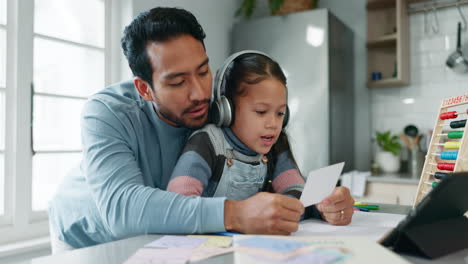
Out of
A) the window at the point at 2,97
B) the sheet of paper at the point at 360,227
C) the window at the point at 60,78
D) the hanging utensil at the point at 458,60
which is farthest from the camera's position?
the hanging utensil at the point at 458,60

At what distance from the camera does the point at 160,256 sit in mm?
621

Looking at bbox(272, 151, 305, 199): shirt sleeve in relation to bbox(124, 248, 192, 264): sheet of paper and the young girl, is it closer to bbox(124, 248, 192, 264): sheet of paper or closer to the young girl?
the young girl

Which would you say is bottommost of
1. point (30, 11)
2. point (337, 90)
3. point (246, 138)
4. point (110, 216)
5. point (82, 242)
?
point (82, 242)

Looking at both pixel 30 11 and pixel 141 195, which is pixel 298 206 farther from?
pixel 30 11

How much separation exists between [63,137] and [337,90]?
1921 mm

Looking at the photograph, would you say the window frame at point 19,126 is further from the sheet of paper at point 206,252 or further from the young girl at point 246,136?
the sheet of paper at point 206,252

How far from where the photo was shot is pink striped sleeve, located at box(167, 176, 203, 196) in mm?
937

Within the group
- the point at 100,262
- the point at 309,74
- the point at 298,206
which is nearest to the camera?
the point at 100,262

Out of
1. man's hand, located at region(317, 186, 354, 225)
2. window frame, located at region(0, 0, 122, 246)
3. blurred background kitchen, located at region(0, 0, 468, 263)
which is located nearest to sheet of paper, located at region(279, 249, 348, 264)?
man's hand, located at region(317, 186, 354, 225)

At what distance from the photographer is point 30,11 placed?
2135 millimetres

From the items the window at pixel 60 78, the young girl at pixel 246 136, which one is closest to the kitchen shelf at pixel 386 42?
the window at pixel 60 78

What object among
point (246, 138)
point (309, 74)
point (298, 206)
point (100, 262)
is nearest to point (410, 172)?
point (309, 74)

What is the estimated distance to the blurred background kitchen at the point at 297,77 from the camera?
2.08 meters

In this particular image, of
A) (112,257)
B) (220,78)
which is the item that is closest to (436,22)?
(220,78)
